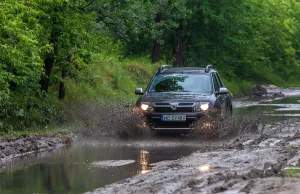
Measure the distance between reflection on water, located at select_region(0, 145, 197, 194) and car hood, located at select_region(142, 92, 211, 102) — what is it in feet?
6.48

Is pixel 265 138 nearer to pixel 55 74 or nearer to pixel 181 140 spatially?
pixel 181 140

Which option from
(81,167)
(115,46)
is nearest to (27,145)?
(81,167)

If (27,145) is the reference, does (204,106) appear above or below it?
above

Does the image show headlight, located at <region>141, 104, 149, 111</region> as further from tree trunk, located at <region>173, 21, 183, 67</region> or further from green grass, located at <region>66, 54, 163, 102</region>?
tree trunk, located at <region>173, 21, 183, 67</region>

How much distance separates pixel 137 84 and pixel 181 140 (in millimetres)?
17950

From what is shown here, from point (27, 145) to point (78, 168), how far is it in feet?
10.3

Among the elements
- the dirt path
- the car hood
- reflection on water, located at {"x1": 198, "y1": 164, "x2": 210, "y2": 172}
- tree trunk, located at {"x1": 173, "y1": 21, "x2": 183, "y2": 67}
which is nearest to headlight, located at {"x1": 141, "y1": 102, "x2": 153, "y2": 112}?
the car hood

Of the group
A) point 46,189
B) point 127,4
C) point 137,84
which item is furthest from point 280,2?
point 46,189

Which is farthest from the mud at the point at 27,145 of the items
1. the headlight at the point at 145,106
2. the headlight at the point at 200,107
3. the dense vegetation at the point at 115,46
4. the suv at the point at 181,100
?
the headlight at the point at 200,107

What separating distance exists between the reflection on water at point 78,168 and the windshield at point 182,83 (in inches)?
113

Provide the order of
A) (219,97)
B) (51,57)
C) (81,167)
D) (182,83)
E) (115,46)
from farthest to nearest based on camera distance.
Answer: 1. (115,46)
2. (51,57)
3. (182,83)
4. (219,97)
5. (81,167)

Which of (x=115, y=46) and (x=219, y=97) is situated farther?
(x=115, y=46)

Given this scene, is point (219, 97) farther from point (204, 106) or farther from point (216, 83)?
point (204, 106)

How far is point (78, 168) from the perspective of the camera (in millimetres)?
12312
